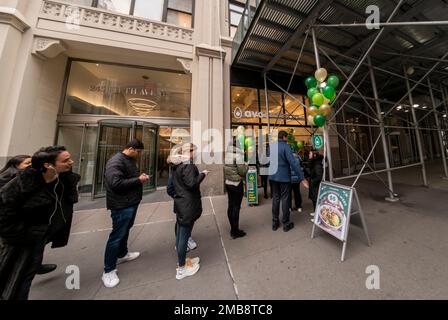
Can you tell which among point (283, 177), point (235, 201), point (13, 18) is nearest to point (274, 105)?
point (283, 177)

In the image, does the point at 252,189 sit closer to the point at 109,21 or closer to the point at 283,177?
the point at 283,177

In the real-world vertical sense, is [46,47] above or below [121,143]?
above

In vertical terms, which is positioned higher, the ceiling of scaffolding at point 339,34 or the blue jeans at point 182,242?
the ceiling of scaffolding at point 339,34

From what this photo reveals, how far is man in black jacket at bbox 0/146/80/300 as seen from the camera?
1.38m

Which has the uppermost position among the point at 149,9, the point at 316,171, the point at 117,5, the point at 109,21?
the point at 149,9

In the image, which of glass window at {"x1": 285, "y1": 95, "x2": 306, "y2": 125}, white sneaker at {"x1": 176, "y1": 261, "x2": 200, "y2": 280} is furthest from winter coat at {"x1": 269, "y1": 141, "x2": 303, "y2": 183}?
glass window at {"x1": 285, "y1": 95, "x2": 306, "y2": 125}

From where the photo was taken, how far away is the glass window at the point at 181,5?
714 cm

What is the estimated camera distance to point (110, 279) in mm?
1992

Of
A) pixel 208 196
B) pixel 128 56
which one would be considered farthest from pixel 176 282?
pixel 128 56

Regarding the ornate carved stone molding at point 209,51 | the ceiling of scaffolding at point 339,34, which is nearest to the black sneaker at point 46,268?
the ceiling of scaffolding at point 339,34

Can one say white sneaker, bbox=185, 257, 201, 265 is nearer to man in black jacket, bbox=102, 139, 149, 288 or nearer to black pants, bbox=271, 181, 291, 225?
man in black jacket, bbox=102, 139, 149, 288

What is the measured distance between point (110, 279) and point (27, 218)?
1164 millimetres

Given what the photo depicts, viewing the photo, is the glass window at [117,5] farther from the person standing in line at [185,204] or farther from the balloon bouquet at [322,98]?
the person standing in line at [185,204]

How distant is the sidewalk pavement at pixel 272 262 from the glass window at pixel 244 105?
15.3 ft
